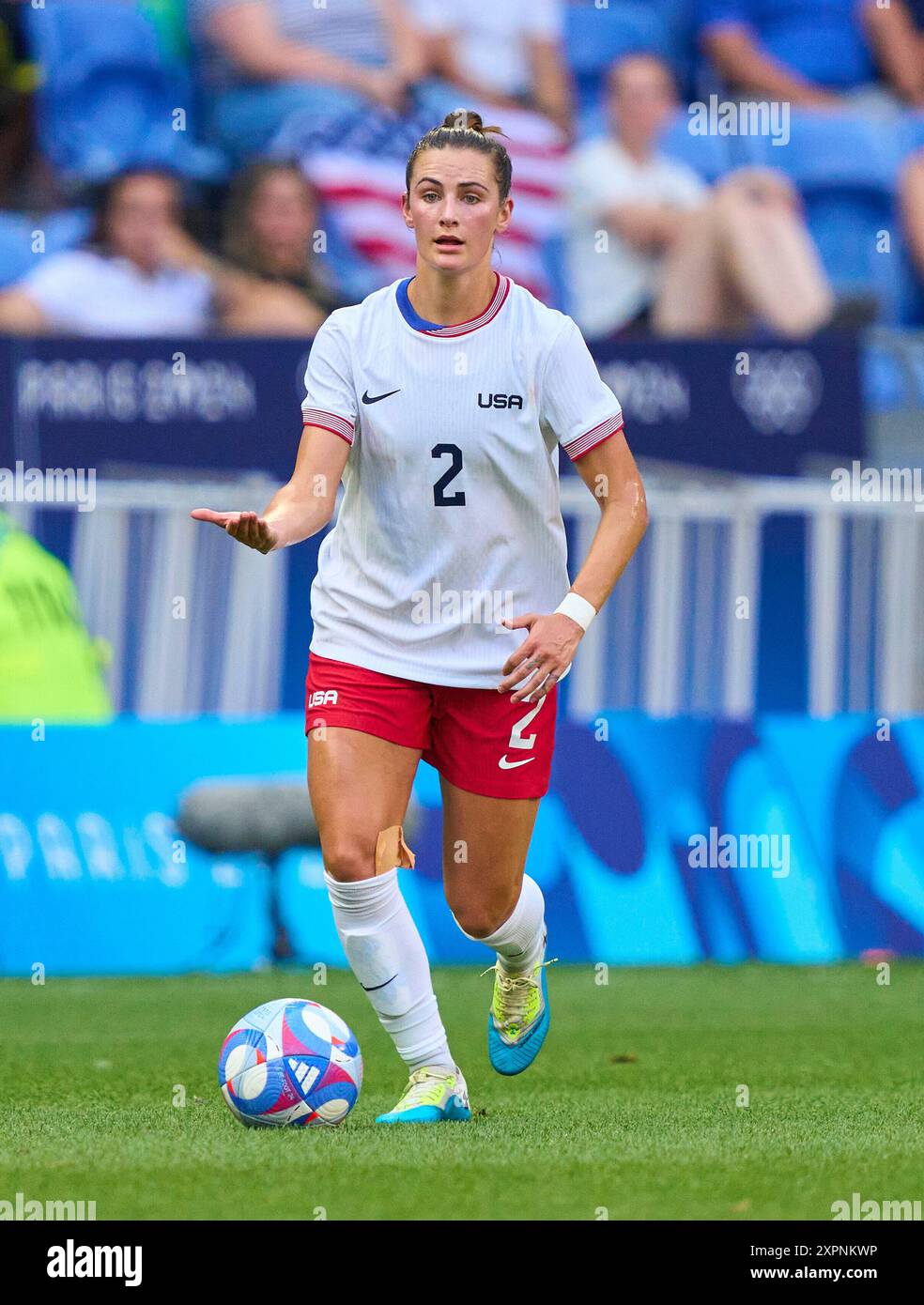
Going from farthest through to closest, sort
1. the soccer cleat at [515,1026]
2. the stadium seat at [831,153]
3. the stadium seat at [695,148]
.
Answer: the stadium seat at [831,153]
the stadium seat at [695,148]
the soccer cleat at [515,1026]

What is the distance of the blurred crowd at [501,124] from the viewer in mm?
14227

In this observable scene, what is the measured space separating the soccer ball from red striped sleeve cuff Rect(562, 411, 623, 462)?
168 centimetres

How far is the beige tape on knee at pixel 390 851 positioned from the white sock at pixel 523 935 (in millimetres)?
493

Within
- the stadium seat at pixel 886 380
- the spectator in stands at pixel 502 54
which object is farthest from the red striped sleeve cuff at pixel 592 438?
the spectator in stands at pixel 502 54

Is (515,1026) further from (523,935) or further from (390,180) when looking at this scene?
(390,180)

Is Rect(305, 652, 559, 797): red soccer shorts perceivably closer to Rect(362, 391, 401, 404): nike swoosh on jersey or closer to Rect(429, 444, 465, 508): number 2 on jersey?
Rect(429, 444, 465, 508): number 2 on jersey

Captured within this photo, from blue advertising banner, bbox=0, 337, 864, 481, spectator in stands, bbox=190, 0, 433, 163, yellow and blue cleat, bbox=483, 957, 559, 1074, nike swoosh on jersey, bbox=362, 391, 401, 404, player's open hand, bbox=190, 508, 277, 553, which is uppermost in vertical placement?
spectator in stands, bbox=190, 0, 433, 163

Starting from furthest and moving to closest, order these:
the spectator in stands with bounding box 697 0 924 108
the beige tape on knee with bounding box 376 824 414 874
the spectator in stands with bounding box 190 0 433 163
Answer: the spectator in stands with bounding box 697 0 924 108 < the spectator in stands with bounding box 190 0 433 163 < the beige tape on knee with bounding box 376 824 414 874

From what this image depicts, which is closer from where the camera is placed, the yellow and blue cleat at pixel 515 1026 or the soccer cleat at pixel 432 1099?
the soccer cleat at pixel 432 1099

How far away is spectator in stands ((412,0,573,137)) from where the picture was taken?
49.9 feet

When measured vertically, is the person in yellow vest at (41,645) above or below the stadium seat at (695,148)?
below

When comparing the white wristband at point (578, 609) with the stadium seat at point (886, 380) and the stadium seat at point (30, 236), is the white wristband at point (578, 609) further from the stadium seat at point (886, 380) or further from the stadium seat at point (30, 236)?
the stadium seat at point (30, 236)

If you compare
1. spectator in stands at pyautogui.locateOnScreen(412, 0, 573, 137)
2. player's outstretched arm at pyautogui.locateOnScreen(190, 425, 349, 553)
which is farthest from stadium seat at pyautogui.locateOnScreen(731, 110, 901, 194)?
player's outstretched arm at pyautogui.locateOnScreen(190, 425, 349, 553)
